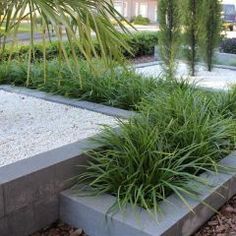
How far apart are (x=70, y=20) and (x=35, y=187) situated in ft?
3.88

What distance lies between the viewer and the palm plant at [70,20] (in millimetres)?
2498

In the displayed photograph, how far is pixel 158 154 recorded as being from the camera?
320cm

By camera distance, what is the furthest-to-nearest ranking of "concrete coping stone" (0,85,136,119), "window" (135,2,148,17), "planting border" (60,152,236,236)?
"window" (135,2,148,17)
"concrete coping stone" (0,85,136,119)
"planting border" (60,152,236,236)

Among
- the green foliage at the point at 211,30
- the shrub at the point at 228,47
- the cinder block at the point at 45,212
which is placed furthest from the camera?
the shrub at the point at 228,47

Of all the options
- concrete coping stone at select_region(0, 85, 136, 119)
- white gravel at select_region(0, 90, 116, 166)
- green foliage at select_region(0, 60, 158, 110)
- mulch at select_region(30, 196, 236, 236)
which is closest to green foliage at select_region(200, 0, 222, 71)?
green foliage at select_region(0, 60, 158, 110)

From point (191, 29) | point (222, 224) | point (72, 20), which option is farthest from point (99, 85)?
point (191, 29)

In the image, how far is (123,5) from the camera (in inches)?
1463

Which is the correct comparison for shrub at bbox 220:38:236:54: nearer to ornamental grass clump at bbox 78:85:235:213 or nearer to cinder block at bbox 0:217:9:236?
ornamental grass clump at bbox 78:85:235:213

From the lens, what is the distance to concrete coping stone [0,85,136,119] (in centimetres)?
477

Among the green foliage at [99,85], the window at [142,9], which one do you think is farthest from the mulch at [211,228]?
the window at [142,9]

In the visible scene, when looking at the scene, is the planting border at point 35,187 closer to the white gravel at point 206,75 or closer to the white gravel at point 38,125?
the white gravel at point 38,125

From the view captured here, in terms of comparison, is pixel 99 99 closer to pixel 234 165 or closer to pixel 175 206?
pixel 234 165

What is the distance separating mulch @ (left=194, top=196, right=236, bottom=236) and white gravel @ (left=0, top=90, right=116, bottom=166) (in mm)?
1303

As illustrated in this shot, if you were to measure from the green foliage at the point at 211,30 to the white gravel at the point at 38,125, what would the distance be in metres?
4.61
